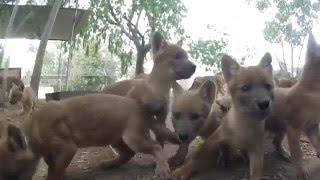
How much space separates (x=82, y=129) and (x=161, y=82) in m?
1.18

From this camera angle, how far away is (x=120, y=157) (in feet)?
15.1

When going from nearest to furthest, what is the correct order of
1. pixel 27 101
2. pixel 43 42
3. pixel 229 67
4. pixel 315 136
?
pixel 229 67 < pixel 315 136 < pixel 27 101 < pixel 43 42

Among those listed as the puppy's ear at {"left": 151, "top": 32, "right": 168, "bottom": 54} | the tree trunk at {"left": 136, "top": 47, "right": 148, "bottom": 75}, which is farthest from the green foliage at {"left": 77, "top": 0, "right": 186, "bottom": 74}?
the puppy's ear at {"left": 151, "top": 32, "right": 168, "bottom": 54}

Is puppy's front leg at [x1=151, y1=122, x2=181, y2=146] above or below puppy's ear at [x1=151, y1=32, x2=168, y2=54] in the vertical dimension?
below

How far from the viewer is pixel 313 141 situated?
407cm

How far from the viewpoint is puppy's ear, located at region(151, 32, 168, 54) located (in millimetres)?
5047

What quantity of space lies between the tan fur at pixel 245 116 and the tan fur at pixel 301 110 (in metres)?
0.28

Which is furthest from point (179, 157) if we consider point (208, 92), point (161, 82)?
point (161, 82)

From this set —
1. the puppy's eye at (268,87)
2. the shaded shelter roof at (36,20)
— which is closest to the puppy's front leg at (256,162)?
the puppy's eye at (268,87)

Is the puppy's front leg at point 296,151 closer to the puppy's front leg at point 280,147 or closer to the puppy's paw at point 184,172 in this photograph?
the puppy's front leg at point 280,147

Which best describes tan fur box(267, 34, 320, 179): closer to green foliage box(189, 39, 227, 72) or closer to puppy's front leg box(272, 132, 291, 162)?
puppy's front leg box(272, 132, 291, 162)

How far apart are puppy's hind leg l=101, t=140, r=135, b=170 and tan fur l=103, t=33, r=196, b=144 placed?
35cm

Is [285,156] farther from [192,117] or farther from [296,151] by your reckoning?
[192,117]

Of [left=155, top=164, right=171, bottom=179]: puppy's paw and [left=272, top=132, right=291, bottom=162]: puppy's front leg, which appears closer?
[left=155, top=164, right=171, bottom=179]: puppy's paw
